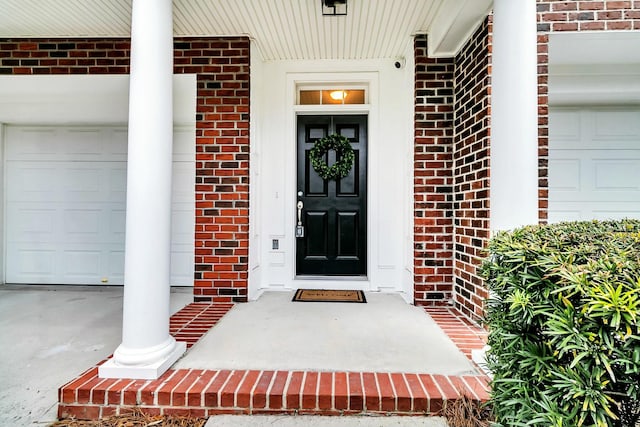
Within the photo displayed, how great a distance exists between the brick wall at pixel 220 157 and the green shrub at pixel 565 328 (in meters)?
2.39

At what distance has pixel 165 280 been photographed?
1.91 metres

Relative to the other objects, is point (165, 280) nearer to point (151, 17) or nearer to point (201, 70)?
point (151, 17)

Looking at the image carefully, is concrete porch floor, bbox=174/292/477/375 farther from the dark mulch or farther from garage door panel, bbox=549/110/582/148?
garage door panel, bbox=549/110/582/148

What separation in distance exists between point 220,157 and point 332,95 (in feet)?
4.75

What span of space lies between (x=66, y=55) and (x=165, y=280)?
110 inches

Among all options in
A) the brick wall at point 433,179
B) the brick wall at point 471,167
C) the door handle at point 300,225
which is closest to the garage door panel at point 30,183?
the door handle at point 300,225

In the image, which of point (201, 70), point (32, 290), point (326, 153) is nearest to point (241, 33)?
point (201, 70)

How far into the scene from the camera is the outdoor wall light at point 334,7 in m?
2.59

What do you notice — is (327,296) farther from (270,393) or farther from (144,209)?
(144,209)

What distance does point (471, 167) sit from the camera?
2715 mm

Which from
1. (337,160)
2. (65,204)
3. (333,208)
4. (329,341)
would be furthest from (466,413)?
(65,204)

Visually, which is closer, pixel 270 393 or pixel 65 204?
pixel 270 393

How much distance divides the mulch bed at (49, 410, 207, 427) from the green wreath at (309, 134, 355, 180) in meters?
2.59

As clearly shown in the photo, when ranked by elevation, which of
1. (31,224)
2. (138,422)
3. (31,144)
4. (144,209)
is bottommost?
(138,422)
